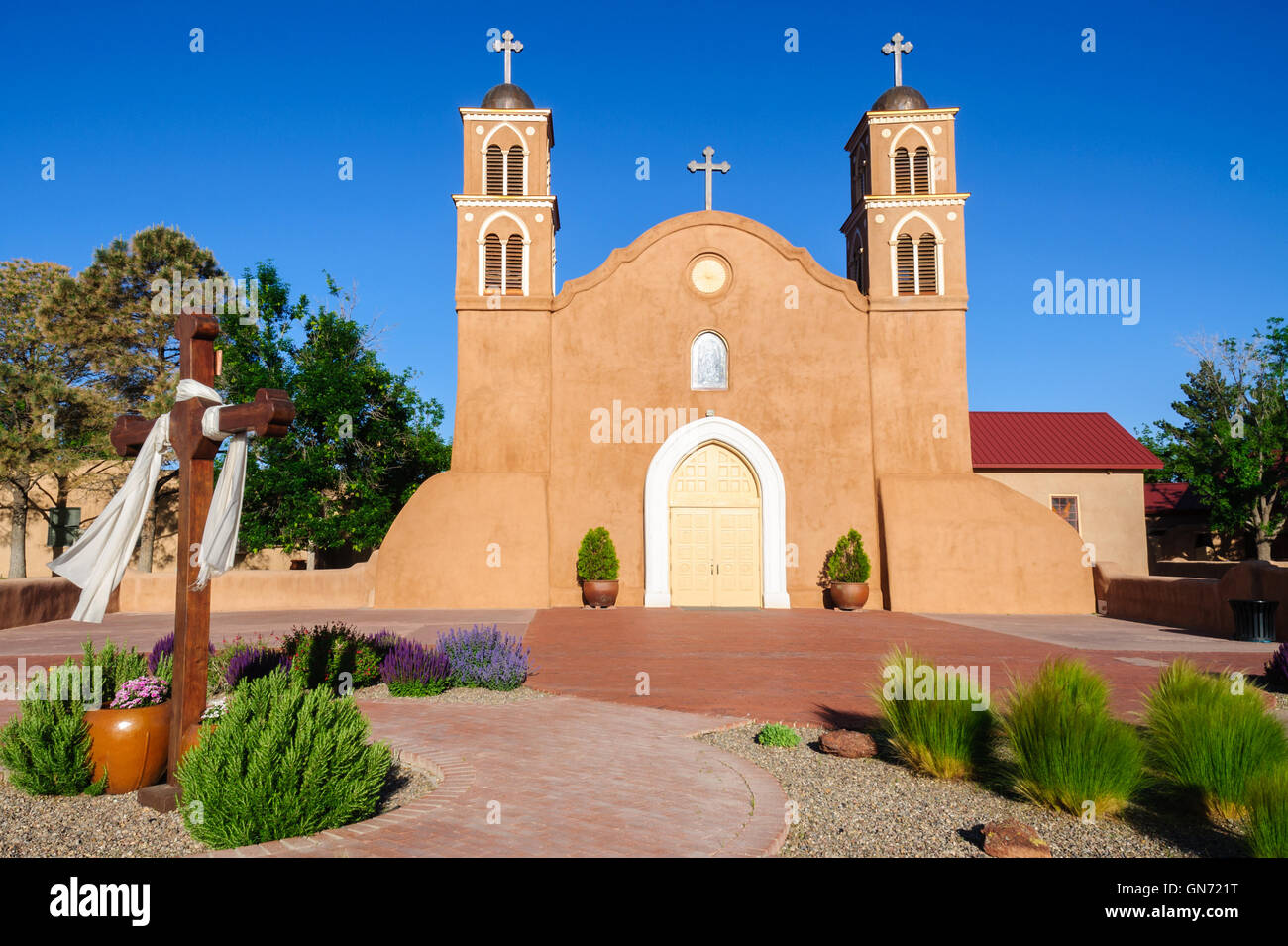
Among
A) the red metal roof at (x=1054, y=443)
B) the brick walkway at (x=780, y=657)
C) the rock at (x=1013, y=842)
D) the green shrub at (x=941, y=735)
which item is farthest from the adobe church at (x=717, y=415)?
the rock at (x=1013, y=842)

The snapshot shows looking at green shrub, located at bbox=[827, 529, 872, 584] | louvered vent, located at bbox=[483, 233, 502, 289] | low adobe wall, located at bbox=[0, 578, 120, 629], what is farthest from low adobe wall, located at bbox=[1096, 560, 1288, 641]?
low adobe wall, located at bbox=[0, 578, 120, 629]

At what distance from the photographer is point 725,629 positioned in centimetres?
1572

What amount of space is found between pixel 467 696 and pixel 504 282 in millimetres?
14287

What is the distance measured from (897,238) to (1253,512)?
22.0 m

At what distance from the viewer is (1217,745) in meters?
5.11

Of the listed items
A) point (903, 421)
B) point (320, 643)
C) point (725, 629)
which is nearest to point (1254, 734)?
point (320, 643)

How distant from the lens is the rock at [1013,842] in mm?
4328

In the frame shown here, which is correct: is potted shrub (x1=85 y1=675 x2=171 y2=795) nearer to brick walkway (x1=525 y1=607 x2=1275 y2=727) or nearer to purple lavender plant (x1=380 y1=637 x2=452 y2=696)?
purple lavender plant (x1=380 y1=637 x2=452 y2=696)

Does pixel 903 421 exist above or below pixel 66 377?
below

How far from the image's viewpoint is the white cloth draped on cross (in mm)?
4980

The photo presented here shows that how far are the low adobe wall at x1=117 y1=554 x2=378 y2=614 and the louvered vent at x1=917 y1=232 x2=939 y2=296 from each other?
50.3ft

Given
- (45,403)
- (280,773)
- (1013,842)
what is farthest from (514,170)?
(1013,842)

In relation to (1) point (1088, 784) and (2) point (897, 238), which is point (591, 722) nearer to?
(1) point (1088, 784)
